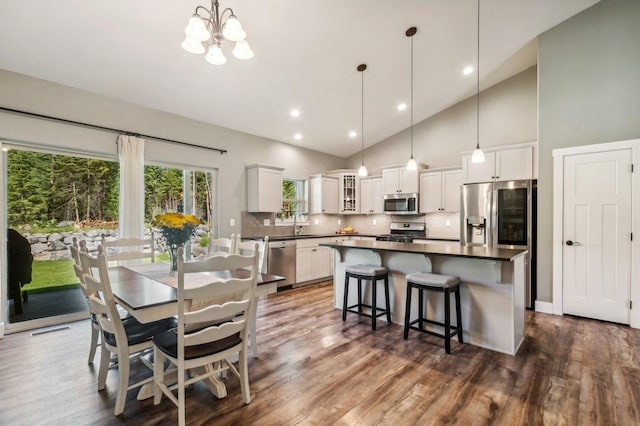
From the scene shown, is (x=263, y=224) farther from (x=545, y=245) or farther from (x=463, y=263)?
(x=545, y=245)

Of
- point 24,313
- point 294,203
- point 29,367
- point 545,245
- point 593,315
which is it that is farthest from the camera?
point 294,203

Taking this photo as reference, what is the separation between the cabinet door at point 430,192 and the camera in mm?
5656

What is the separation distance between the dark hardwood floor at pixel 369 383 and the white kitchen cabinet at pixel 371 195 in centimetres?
352

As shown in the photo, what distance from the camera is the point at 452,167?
5465 mm

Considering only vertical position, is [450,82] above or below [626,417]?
above

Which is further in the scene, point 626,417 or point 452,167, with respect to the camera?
point 452,167

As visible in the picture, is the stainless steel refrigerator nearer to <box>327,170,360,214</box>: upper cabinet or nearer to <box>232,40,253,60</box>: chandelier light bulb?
<box>327,170,360,214</box>: upper cabinet

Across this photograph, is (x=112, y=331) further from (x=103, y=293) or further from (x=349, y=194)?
(x=349, y=194)

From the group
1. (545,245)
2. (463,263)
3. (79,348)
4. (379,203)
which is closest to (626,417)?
(463,263)

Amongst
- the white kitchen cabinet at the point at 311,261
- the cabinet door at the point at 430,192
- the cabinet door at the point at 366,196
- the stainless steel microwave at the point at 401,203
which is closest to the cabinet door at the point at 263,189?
the white kitchen cabinet at the point at 311,261

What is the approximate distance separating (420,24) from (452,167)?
2.66 m

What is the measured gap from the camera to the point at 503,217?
4504 millimetres

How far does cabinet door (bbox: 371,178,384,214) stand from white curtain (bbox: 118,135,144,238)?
4.38m

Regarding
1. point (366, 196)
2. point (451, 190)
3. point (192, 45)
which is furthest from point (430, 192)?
point (192, 45)
